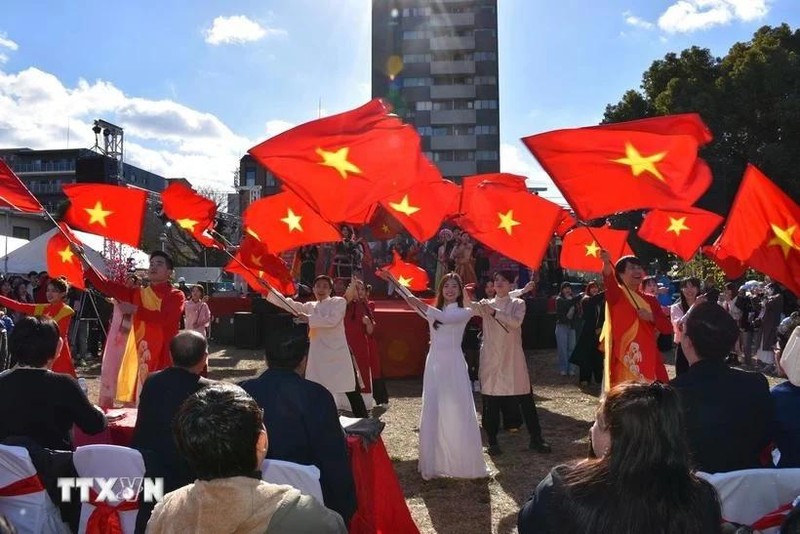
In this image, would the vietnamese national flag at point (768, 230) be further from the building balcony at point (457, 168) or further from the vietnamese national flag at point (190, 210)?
the building balcony at point (457, 168)

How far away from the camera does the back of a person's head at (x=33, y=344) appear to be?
330 cm

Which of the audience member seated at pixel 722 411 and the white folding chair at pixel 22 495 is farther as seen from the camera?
the white folding chair at pixel 22 495

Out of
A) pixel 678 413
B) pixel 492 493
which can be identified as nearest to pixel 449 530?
pixel 492 493

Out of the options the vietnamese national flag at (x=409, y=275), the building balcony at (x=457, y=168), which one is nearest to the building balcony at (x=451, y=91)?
the building balcony at (x=457, y=168)

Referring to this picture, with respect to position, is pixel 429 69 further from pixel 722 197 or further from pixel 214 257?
pixel 722 197

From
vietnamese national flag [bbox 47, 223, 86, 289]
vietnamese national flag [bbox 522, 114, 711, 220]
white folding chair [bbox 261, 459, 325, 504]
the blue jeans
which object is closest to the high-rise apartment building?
the blue jeans

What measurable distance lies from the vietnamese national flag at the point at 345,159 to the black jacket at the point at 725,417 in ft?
9.45

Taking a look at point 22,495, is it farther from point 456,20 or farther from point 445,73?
point 456,20

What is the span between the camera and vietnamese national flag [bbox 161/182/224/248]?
710 cm

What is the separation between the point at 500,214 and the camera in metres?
6.71

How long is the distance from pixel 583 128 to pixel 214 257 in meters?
33.9

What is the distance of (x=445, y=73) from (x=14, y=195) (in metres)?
49.6

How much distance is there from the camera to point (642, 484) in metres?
1.63

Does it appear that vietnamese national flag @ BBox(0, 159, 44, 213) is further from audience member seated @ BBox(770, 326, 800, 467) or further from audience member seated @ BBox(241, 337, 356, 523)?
audience member seated @ BBox(770, 326, 800, 467)
